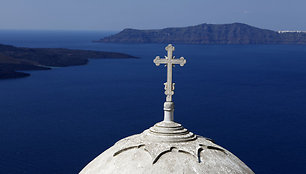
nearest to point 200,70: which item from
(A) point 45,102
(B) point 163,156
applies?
(A) point 45,102

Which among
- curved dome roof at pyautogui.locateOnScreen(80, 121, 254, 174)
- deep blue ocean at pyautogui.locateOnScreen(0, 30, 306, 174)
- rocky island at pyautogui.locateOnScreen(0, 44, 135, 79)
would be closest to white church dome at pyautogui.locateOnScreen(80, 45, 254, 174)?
curved dome roof at pyautogui.locateOnScreen(80, 121, 254, 174)

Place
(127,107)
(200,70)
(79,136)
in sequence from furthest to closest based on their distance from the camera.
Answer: (200,70)
(127,107)
(79,136)

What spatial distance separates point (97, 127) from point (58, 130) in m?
4.91

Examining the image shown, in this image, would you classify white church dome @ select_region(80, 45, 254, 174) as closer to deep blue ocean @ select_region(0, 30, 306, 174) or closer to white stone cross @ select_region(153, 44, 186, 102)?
white stone cross @ select_region(153, 44, 186, 102)

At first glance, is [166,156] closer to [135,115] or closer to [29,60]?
[135,115]

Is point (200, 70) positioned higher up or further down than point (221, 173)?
further down

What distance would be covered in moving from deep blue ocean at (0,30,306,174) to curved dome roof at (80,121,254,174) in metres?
41.2

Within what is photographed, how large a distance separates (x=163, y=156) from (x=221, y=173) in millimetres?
995

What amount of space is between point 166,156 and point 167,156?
0.02m

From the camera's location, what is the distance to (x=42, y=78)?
395 feet

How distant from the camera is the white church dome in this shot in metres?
8.50

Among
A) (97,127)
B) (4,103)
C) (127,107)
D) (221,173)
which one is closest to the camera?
(221,173)

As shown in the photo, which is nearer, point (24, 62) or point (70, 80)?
point (70, 80)

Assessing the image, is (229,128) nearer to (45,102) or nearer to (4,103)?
(45,102)
